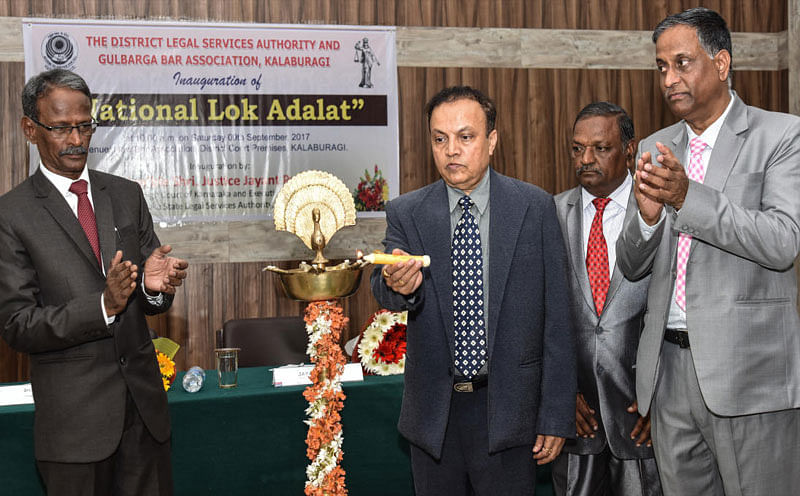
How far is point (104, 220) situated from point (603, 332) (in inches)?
66.3

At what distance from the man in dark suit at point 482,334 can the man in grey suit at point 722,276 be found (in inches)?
11.8

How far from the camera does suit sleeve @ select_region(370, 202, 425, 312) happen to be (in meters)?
1.91

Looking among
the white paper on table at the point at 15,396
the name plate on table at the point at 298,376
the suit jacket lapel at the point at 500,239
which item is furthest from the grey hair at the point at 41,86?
the name plate on table at the point at 298,376

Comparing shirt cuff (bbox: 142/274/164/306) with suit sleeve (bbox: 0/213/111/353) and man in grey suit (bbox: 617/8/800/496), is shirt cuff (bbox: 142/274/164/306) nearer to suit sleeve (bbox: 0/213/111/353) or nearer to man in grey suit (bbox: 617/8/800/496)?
suit sleeve (bbox: 0/213/111/353)

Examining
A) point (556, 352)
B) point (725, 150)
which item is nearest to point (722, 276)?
point (725, 150)

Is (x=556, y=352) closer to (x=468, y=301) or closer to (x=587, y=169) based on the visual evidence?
(x=468, y=301)

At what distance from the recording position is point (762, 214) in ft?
6.03

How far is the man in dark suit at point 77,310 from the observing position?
2.07 m

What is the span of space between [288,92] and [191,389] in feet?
8.83

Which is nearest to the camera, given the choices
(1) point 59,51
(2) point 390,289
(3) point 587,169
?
(2) point 390,289

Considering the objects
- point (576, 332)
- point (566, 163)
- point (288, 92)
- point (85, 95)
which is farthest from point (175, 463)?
point (566, 163)

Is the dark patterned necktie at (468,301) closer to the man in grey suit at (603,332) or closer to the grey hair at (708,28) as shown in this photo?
the man in grey suit at (603,332)

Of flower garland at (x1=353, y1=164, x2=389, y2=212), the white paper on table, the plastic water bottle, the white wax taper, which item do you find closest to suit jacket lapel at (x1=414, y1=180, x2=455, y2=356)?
the white wax taper

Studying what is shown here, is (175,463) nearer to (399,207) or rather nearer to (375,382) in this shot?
(375,382)
